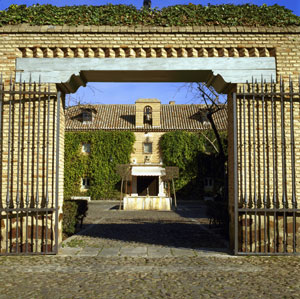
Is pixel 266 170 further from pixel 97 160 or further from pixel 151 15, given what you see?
pixel 97 160

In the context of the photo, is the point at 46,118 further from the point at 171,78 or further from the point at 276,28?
the point at 276,28

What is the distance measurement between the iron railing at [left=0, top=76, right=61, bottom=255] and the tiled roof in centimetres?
2251

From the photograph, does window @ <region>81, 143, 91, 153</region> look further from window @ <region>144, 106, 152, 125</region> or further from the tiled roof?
window @ <region>144, 106, 152, 125</region>

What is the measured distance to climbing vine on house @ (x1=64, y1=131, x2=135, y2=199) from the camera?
94.6ft

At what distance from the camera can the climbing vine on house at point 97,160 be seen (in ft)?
94.6

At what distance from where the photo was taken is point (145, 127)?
1176 inches

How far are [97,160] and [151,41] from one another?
22.5 metres

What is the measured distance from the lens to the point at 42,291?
14.4 ft

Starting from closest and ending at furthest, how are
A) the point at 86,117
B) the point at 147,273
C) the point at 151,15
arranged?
the point at 147,273
the point at 151,15
the point at 86,117

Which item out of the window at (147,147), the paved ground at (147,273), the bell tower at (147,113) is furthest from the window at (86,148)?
the paved ground at (147,273)

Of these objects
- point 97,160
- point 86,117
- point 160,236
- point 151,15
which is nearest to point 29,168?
point 151,15

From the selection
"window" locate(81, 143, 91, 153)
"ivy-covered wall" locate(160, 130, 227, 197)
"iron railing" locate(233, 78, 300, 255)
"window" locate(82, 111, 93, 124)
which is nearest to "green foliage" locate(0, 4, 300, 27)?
"iron railing" locate(233, 78, 300, 255)

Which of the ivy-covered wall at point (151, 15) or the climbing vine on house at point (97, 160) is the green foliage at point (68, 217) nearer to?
the ivy-covered wall at point (151, 15)

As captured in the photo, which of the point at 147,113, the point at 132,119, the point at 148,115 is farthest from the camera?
the point at 132,119
